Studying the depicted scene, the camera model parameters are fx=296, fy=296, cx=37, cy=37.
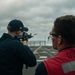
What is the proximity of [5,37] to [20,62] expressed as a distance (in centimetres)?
60

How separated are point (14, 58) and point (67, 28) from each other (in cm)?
246

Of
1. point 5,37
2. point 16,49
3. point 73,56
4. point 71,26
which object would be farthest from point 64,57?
point 5,37

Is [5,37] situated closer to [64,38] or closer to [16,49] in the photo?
[16,49]

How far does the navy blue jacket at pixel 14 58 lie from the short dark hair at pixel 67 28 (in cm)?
234

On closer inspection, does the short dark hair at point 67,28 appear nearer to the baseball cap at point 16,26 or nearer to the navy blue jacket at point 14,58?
the navy blue jacket at point 14,58

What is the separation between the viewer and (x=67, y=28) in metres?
2.70

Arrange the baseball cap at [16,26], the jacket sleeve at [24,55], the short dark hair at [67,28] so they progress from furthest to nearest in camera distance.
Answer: the baseball cap at [16,26]
the jacket sleeve at [24,55]
the short dark hair at [67,28]

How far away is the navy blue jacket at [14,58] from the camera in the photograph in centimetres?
501

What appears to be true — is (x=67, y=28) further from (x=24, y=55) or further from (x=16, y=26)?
(x=16, y=26)

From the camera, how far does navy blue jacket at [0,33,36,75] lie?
16.4 feet

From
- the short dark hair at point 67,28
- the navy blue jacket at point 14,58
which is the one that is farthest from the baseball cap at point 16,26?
the short dark hair at point 67,28

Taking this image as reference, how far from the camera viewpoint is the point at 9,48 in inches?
199

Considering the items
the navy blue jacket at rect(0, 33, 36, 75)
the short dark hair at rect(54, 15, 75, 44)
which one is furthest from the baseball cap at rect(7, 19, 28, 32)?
the short dark hair at rect(54, 15, 75, 44)

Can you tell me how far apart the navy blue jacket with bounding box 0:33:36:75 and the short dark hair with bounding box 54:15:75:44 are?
234cm
